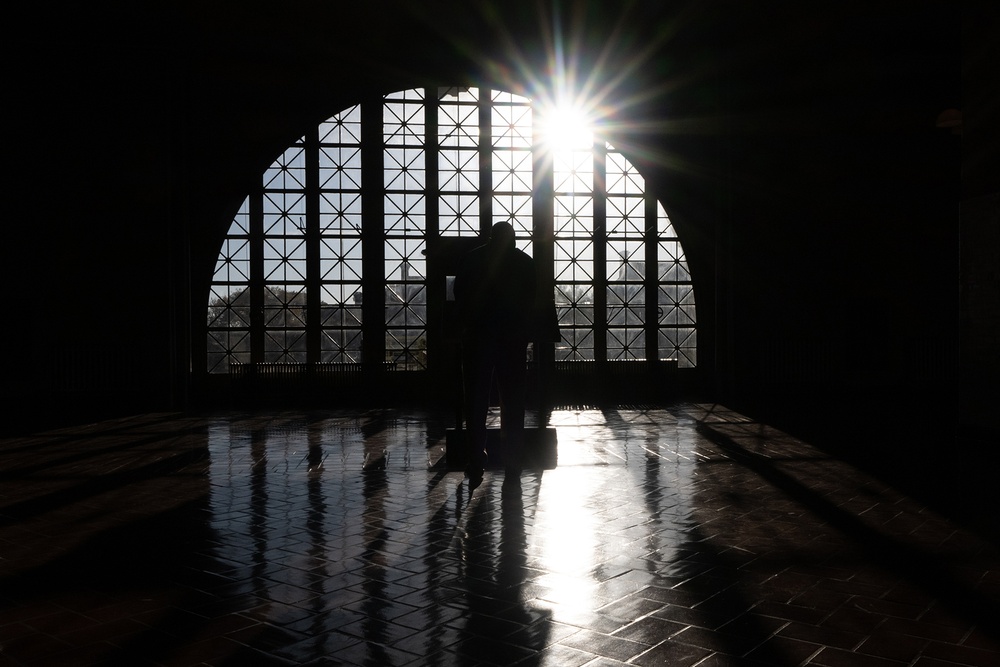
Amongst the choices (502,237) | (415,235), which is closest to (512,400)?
(502,237)

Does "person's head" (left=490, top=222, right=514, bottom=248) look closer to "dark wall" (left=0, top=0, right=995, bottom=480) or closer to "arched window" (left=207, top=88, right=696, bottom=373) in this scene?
"dark wall" (left=0, top=0, right=995, bottom=480)

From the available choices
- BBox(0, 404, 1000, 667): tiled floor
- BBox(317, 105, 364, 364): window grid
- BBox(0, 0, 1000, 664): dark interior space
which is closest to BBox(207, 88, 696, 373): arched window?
BBox(317, 105, 364, 364): window grid

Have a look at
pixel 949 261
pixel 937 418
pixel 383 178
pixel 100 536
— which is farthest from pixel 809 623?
pixel 949 261

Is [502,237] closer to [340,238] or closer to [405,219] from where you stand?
[405,219]

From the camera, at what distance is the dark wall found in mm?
13586

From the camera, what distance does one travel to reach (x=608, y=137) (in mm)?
15766

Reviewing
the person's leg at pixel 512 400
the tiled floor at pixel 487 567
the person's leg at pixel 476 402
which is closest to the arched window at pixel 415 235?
the tiled floor at pixel 487 567

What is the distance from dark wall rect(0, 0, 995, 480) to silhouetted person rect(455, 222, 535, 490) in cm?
Answer: 830

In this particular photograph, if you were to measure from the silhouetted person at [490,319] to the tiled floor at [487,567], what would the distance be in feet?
1.72

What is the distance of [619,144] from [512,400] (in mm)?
10791

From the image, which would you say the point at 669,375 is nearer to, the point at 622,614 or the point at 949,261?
the point at 949,261

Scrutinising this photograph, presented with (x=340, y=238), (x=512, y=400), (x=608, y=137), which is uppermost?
(x=608, y=137)

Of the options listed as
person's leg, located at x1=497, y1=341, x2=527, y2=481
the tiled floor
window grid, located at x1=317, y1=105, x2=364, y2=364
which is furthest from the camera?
window grid, located at x1=317, y1=105, x2=364, y2=364

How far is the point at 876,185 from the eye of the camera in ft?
49.7
